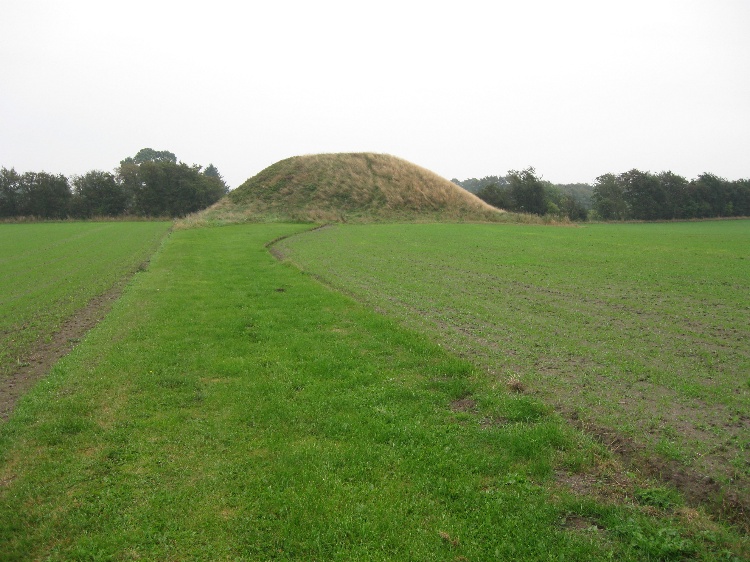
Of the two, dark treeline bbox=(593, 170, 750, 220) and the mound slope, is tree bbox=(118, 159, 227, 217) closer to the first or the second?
the mound slope

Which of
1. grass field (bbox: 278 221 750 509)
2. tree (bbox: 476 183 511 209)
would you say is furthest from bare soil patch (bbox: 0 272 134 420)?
tree (bbox: 476 183 511 209)

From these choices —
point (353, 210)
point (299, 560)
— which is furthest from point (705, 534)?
point (353, 210)

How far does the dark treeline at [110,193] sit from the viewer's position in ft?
249

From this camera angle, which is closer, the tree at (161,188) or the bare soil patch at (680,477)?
the bare soil patch at (680,477)

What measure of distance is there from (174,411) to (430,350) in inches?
193

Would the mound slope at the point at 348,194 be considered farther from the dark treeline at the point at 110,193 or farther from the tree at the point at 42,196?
the tree at the point at 42,196

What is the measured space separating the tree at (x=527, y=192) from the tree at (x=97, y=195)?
6517cm

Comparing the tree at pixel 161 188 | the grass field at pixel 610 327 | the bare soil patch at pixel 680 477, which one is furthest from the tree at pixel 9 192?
the bare soil patch at pixel 680 477

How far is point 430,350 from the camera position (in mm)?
→ 9789

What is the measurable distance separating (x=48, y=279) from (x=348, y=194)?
41048mm

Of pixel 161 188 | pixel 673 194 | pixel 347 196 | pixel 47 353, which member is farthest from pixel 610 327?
Answer: pixel 161 188

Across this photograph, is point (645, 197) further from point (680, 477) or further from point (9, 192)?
point (9, 192)

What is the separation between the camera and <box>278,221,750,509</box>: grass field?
6422mm

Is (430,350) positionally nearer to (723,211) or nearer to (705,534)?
(705,534)
